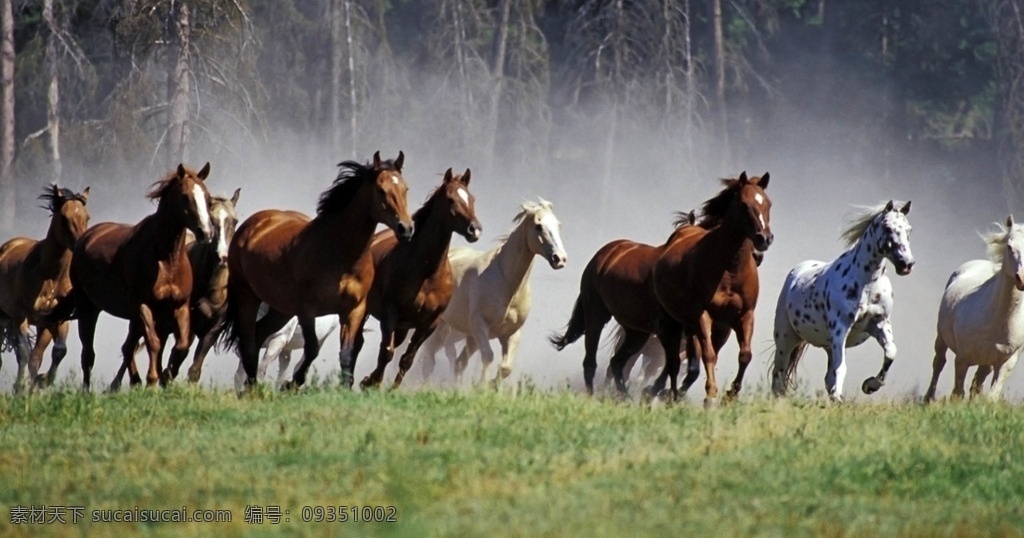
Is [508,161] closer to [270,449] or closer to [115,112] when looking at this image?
[115,112]

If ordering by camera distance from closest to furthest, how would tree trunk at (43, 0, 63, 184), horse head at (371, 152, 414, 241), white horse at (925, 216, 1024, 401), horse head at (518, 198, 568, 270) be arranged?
horse head at (371, 152, 414, 241) → white horse at (925, 216, 1024, 401) → horse head at (518, 198, 568, 270) → tree trunk at (43, 0, 63, 184)

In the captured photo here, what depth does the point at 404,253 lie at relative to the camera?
49.8 feet

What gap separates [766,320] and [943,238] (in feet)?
48.6

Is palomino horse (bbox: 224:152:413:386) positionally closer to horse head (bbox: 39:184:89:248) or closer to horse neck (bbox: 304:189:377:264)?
horse neck (bbox: 304:189:377:264)

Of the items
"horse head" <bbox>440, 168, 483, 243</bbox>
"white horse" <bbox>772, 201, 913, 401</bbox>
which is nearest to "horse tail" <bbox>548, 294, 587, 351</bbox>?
"white horse" <bbox>772, 201, 913, 401</bbox>

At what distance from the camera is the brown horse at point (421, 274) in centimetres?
1498

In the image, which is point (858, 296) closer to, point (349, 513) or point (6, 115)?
point (349, 513)

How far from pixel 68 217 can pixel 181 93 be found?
15.7m

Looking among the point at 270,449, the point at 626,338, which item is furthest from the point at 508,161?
the point at 270,449

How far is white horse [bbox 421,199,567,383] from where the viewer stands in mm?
18000

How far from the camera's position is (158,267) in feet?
48.6

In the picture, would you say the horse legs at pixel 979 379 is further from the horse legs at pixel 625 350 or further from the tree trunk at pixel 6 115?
the tree trunk at pixel 6 115

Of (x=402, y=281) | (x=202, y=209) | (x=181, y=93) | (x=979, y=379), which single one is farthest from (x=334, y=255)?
(x=181, y=93)

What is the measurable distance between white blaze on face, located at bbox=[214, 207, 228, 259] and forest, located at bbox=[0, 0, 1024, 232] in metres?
19.3
